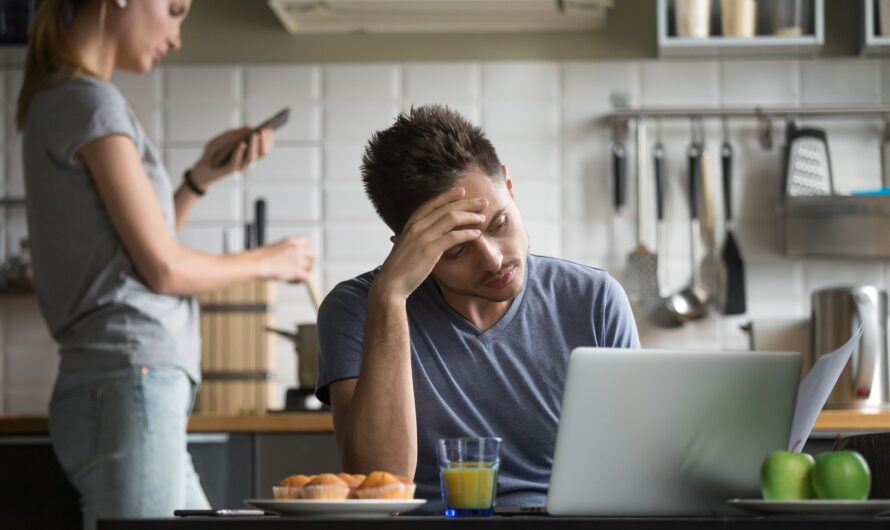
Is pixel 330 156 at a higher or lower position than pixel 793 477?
higher

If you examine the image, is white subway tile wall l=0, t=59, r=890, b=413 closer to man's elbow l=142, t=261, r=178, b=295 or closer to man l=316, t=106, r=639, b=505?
man's elbow l=142, t=261, r=178, b=295

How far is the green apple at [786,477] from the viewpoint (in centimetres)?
110

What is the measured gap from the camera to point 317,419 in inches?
107

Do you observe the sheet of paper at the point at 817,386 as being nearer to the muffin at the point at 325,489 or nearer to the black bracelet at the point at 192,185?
the muffin at the point at 325,489

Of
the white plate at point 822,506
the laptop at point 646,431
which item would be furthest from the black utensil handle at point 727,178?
the white plate at point 822,506

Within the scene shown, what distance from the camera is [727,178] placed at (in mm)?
3381

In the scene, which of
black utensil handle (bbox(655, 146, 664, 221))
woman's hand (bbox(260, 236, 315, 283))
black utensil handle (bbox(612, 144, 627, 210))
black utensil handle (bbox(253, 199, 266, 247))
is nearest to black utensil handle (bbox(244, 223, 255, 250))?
black utensil handle (bbox(253, 199, 266, 247))

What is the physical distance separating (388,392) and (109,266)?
0.60m

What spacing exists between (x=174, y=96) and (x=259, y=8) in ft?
1.10

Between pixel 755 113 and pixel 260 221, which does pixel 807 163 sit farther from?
pixel 260 221

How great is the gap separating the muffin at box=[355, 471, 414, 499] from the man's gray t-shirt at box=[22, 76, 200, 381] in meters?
0.91

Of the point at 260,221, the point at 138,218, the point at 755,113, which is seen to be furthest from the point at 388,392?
the point at 755,113

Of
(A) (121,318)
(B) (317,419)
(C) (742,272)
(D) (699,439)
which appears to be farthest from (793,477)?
(C) (742,272)

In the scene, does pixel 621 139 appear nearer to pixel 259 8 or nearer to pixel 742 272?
pixel 742 272
